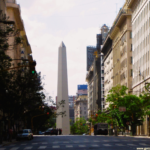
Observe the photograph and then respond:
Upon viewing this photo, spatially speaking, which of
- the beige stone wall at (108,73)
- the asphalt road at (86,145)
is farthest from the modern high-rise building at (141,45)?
the asphalt road at (86,145)

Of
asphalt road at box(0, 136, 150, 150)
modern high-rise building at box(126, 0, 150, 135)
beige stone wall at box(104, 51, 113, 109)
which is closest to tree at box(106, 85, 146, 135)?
modern high-rise building at box(126, 0, 150, 135)

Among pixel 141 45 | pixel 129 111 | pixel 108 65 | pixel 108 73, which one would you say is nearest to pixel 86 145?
pixel 129 111

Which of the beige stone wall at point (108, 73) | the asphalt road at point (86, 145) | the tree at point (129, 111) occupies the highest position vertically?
the beige stone wall at point (108, 73)

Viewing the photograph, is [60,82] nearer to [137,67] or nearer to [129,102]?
[137,67]

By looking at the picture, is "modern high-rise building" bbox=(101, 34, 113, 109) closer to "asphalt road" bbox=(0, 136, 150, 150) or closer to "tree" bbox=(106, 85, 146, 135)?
"tree" bbox=(106, 85, 146, 135)

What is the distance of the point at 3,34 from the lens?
88.9ft

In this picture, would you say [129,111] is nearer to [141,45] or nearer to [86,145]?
[141,45]

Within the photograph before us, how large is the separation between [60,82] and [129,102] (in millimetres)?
35521

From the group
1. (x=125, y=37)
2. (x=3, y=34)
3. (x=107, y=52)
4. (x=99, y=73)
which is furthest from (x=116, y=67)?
(x=3, y=34)

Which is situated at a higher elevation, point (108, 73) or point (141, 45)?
point (141, 45)

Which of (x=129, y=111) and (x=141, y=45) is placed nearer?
(x=129, y=111)

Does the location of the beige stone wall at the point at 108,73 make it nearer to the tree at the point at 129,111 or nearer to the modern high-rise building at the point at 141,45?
the modern high-rise building at the point at 141,45

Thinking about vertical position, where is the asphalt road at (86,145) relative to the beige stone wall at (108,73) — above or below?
below

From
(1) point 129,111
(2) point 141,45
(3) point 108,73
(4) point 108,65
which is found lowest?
(1) point 129,111
